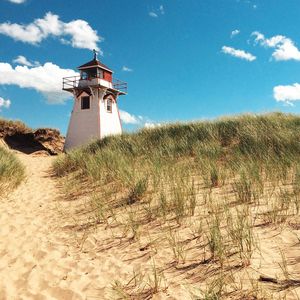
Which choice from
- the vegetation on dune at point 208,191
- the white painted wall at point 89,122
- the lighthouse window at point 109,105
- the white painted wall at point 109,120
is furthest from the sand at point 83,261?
the lighthouse window at point 109,105

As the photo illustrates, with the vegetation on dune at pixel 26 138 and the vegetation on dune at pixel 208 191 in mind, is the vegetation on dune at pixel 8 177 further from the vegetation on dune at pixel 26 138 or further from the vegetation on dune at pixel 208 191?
the vegetation on dune at pixel 26 138

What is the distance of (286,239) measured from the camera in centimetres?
409

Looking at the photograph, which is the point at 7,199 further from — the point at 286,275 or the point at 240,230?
the point at 286,275

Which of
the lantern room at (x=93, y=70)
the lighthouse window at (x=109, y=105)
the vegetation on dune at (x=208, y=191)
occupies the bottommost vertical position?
the vegetation on dune at (x=208, y=191)

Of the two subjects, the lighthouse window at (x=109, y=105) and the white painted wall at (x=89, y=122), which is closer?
the white painted wall at (x=89, y=122)

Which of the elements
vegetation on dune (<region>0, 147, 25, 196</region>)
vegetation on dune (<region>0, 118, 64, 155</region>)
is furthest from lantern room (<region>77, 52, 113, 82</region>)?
vegetation on dune (<region>0, 147, 25, 196</region>)

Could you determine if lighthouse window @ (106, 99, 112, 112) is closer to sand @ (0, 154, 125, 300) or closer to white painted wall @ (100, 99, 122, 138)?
white painted wall @ (100, 99, 122, 138)

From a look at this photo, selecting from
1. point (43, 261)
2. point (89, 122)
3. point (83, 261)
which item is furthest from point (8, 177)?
point (89, 122)

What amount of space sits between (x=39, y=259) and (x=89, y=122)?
24974 millimetres

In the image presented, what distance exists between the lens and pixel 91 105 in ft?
95.3

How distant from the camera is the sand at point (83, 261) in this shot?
355 cm

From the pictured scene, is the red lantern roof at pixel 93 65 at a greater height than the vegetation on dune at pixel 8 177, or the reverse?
the red lantern roof at pixel 93 65

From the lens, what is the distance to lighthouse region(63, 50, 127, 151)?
28.4 meters

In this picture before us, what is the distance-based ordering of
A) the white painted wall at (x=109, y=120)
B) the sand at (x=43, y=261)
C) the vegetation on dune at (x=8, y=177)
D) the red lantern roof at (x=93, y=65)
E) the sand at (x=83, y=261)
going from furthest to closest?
the white painted wall at (x=109, y=120), the red lantern roof at (x=93, y=65), the vegetation on dune at (x=8, y=177), the sand at (x=43, y=261), the sand at (x=83, y=261)
